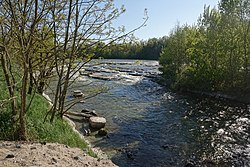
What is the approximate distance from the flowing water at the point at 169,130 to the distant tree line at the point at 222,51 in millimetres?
4227

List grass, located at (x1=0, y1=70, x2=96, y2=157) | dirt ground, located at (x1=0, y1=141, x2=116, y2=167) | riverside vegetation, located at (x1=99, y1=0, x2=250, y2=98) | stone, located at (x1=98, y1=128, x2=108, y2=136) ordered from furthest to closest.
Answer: riverside vegetation, located at (x1=99, y1=0, x2=250, y2=98) → stone, located at (x1=98, y1=128, x2=108, y2=136) → grass, located at (x1=0, y1=70, x2=96, y2=157) → dirt ground, located at (x1=0, y1=141, x2=116, y2=167)

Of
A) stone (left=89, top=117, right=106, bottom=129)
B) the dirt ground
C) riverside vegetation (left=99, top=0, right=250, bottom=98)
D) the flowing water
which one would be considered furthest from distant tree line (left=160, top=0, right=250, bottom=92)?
the dirt ground

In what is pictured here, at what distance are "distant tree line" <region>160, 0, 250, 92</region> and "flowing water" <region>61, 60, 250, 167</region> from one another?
4.23m

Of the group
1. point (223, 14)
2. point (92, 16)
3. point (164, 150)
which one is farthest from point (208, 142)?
point (223, 14)

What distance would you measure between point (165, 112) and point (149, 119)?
2215 mm

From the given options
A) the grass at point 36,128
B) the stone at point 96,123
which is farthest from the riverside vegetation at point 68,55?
the stone at point 96,123

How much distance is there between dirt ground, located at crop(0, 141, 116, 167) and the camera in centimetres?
379

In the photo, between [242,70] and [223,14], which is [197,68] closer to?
[242,70]

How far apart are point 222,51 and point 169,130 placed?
13626 mm

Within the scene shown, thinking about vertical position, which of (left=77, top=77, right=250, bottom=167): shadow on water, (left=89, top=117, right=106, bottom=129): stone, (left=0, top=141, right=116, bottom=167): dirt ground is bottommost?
(left=77, top=77, right=250, bottom=167): shadow on water

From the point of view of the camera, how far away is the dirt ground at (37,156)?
3.79m

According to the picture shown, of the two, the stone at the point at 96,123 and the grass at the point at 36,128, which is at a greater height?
the grass at the point at 36,128

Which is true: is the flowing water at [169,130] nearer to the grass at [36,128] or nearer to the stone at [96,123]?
the stone at [96,123]

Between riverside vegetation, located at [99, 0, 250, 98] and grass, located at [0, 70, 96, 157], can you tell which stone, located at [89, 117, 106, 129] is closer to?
grass, located at [0, 70, 96, 157]
